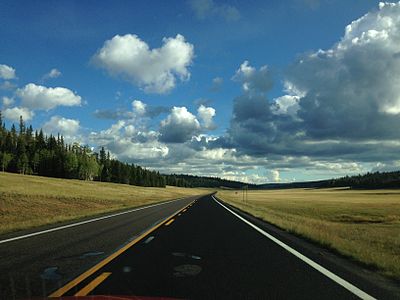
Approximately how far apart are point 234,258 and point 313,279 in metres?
2.71

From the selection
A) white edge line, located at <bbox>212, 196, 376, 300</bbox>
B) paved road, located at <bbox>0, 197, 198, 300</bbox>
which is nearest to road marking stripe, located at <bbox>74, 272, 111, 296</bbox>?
paved road, located at <bbox>0, 197, 198, 300</bbox>

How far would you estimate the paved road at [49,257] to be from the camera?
6984 millimetres

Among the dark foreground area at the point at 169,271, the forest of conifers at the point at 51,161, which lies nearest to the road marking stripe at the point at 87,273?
the dark foreground area at the point at 169,271

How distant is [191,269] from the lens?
28.5ft

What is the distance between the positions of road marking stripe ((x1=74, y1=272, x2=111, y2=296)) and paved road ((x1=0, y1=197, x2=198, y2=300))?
0.48m

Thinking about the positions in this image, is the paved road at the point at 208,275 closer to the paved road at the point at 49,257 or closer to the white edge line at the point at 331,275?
the white edge line at the point at 331,275

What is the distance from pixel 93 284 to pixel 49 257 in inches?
132

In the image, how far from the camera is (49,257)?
9.97 m

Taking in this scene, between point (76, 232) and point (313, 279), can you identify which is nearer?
point (313, 279)

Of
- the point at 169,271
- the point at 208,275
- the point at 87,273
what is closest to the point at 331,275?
the point at 208,275

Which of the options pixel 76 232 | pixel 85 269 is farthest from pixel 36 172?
pixel 85 269

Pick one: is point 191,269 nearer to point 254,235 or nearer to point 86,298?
point 86,298

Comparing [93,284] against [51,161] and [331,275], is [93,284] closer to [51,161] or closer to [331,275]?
[331,275]

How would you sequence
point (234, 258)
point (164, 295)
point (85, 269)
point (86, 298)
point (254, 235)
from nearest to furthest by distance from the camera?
point (86, 298) < point (164, 295) < point (85, 269) < point (234, 258) < point (254, 235)
